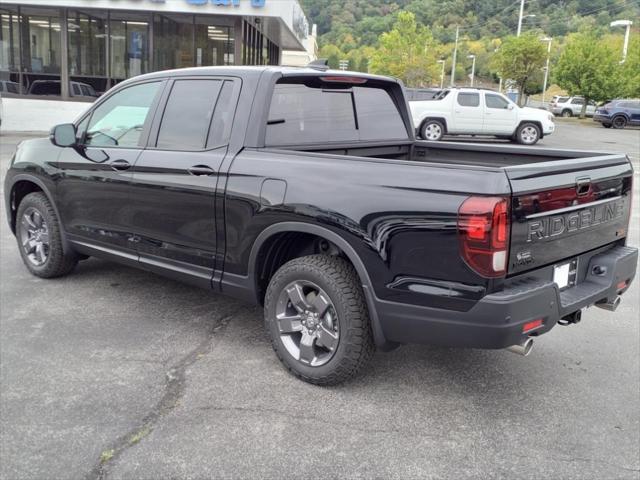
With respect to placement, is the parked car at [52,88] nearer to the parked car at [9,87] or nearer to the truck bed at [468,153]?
the parked car at [9,87]

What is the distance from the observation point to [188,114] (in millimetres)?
4430

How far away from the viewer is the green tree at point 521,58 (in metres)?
49.0

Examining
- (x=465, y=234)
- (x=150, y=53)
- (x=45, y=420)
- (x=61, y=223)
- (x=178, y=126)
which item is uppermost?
(x=150, y=53)

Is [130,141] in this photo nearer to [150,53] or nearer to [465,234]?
[465,234]

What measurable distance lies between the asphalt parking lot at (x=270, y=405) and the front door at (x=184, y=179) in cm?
57

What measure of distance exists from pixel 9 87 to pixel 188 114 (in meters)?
22.0

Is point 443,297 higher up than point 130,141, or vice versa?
point 130,141

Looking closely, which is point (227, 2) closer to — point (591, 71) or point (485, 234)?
point (485, 234)

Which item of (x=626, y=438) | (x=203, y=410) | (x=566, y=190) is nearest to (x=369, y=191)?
(x=566, y=190)

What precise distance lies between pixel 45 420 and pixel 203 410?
0.78 m

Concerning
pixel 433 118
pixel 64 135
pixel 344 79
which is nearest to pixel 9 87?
pixel 433 118

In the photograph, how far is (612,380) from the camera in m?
4.03

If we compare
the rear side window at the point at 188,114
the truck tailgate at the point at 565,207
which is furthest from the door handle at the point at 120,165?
the truck tailgate at the point at 565,207

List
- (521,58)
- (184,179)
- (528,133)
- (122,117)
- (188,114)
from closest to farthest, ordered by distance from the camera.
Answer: (184,179)
(188,114)
(122,117)
(528,133)
(521,58)
